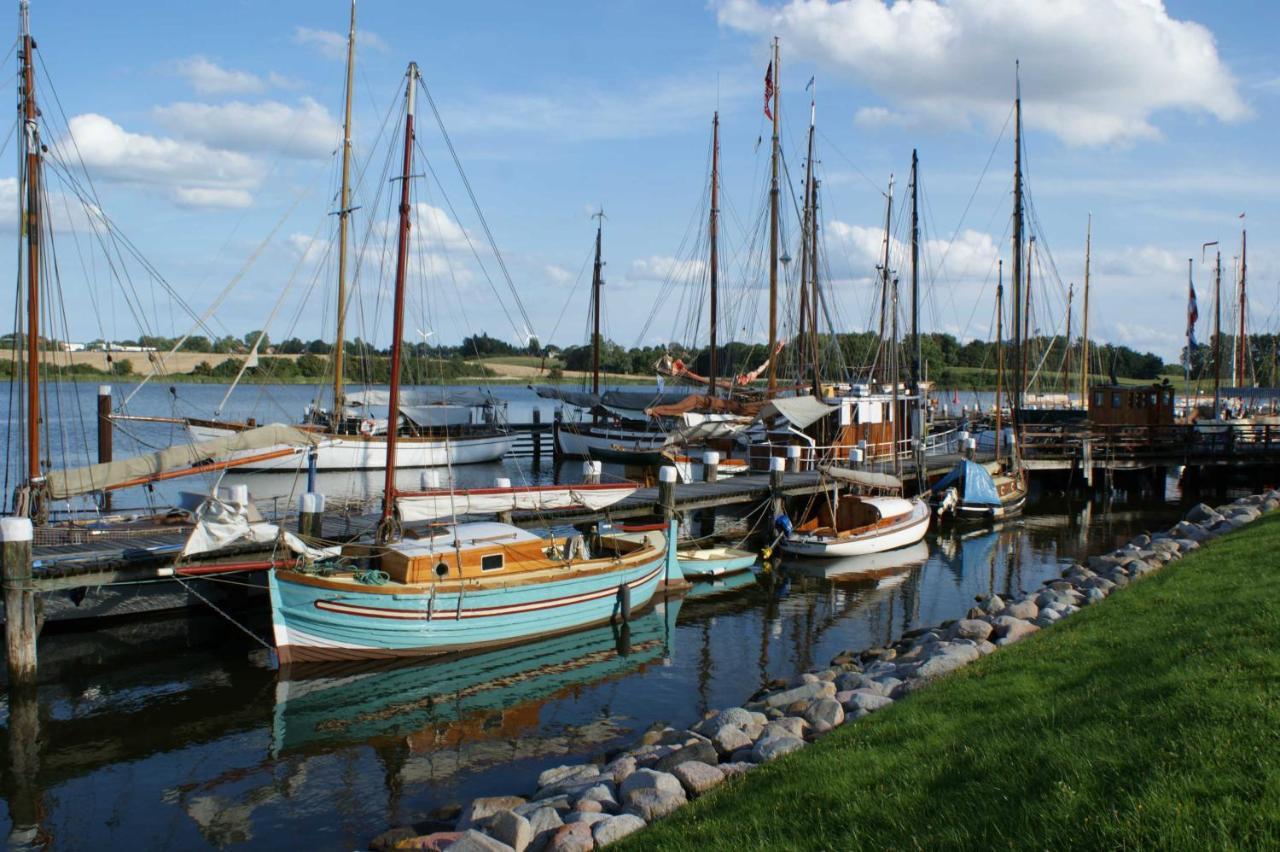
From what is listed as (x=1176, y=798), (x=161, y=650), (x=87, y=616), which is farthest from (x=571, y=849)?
(x=87, y=616)

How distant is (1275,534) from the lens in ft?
62.0

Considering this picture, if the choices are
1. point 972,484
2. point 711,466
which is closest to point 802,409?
point 972,484

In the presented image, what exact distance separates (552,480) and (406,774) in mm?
37477

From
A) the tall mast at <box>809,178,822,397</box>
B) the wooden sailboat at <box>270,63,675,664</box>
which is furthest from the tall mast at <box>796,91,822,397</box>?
the wooden sailboat at <box>270,63,675,664</box>

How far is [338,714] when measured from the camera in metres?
16.1

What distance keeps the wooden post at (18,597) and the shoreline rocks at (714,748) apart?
941 centimetres

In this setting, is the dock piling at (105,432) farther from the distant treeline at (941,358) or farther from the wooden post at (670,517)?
the distant treeline at (941,358)

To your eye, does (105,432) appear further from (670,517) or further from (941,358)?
(941,358)

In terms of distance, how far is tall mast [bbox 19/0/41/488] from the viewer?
778 inches

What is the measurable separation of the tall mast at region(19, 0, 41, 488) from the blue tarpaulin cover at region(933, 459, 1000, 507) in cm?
2936

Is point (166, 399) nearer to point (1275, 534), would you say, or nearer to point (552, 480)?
point (552, 480)

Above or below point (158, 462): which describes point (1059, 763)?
below

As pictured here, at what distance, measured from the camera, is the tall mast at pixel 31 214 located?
19766 millimetres

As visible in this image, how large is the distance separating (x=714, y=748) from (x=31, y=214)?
1816cm
